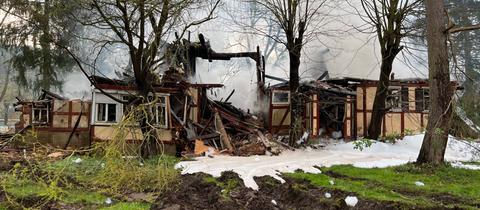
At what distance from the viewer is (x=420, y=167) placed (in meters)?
11.4

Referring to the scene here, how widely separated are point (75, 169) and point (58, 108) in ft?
25.2

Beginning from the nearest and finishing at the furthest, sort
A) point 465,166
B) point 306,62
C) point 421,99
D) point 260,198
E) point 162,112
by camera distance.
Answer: point 260,198
point 465,166
point 162,112
point 421,99
point 306,62

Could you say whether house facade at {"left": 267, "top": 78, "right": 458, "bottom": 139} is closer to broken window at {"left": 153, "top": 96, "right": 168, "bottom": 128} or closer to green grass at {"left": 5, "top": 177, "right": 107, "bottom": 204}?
broken window at {"left": 153, "top": 96, "right": 168, "bottom": 128}

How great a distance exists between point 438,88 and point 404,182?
10.5ft

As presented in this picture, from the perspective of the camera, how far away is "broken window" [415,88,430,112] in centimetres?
2059

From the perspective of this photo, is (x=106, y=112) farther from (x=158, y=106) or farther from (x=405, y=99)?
(x=405, y=99)

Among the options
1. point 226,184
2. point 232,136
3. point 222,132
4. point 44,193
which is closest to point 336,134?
point 232,136

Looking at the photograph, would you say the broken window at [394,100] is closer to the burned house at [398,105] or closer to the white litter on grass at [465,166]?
the burned house at [398,105]

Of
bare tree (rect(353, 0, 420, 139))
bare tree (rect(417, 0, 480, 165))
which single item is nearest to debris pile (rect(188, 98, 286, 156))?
bare tree (rect(353, 0, 420, 139))

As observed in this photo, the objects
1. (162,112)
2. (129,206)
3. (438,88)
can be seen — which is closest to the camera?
(129,206)

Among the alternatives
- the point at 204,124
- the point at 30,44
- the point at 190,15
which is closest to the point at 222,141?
the point at 204,124

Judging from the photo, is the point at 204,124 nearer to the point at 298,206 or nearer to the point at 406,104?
the point at 406,104

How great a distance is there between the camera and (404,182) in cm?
962

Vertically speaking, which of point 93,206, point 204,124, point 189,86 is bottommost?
point 93,206
